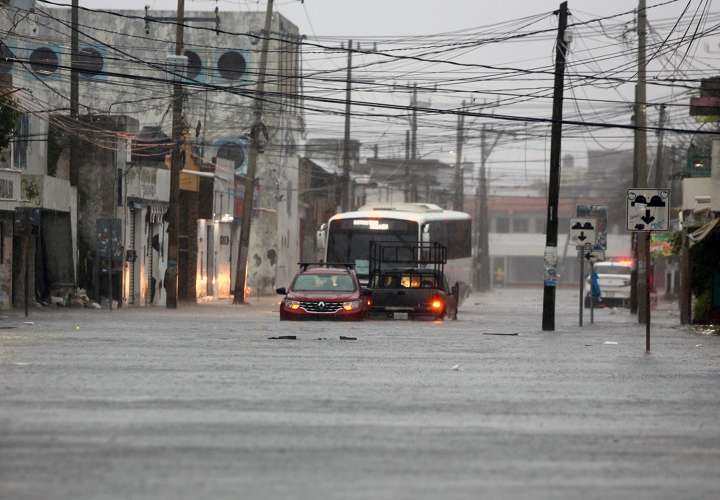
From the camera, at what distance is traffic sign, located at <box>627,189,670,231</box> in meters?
30.3

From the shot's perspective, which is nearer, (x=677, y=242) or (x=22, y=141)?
(x=677, y=242)

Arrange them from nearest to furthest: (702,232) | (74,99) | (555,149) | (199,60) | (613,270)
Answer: (555,149)
(702,232)
(74,99)
(613,270)
(199,60)

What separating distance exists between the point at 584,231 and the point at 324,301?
8076 millimetres

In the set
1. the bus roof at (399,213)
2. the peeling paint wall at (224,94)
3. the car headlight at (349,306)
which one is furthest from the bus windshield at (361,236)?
the peeling paint wall at (224,94)

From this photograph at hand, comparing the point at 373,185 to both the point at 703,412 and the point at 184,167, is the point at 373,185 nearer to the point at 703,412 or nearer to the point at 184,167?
the point at 184,167

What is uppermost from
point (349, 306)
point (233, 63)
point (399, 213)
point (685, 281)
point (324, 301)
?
point (233, 63)

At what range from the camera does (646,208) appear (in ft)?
99.9

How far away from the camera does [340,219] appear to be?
5028cm

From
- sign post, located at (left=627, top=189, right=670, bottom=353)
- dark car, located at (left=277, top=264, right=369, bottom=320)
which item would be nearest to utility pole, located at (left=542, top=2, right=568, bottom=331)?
dark car, located at (left=277, top=264, right=369, bottom=320)

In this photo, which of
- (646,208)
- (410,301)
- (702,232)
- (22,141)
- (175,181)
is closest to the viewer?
(646,208)

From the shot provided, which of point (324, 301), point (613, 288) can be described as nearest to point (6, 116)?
point (324, 301)

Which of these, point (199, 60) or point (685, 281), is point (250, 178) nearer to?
point (685, 281)

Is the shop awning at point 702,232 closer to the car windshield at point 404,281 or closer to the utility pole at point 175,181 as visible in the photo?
the car windshield at point 404,281

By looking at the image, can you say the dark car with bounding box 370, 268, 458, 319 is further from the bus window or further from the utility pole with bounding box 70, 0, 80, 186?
the utility pole with bounding box 70, 0, 80, 186
